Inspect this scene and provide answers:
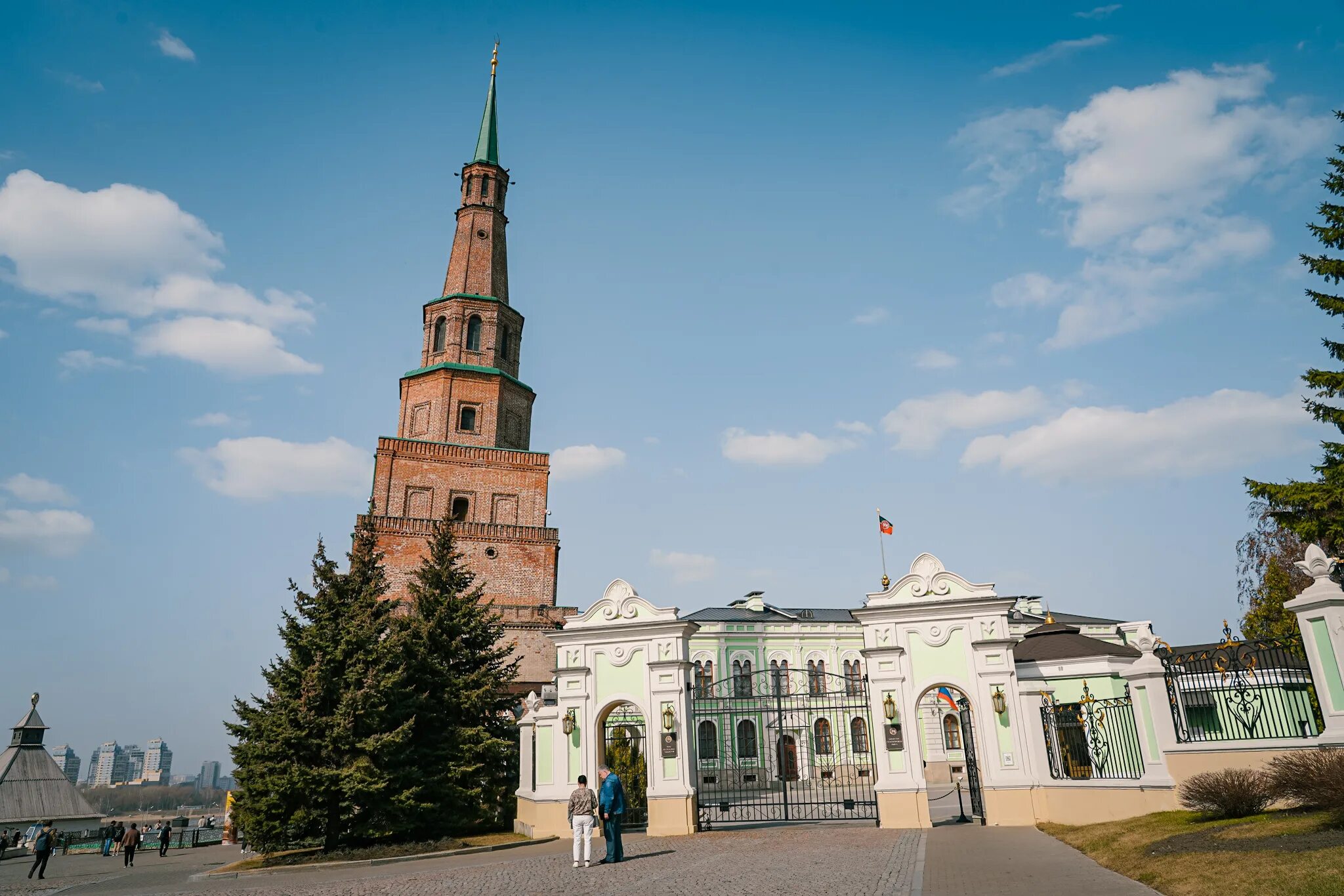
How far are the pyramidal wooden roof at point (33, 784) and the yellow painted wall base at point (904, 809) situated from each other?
111 ft

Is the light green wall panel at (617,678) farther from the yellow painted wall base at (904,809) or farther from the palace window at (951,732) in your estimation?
the palace window at (951,732)

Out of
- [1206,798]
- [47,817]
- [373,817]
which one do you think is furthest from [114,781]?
[1206,798]

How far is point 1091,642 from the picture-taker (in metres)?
22.2

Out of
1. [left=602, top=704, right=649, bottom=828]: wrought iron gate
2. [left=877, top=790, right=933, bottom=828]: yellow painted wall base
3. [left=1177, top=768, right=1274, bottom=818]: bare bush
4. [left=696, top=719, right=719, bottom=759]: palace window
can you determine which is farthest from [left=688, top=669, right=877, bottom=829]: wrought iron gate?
[left=1177, top=768, right=1274, bottom=818]: bare bush

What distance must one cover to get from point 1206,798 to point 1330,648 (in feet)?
8.84

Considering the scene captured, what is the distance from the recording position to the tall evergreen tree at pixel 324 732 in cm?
1644

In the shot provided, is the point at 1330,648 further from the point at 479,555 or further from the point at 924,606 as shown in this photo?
the point at 479,555

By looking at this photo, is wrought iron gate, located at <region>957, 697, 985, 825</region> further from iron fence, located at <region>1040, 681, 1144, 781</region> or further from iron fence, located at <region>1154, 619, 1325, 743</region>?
iron fence, located at <region>1154, 619, 1325, 743</region>

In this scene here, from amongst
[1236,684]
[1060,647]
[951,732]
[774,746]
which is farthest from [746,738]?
[1236,684]

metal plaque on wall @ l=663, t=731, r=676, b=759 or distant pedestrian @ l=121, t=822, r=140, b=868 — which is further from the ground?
metal plaque on wall @ l=663, t=731, r=676, b=759

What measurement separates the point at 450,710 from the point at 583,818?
8304 mm

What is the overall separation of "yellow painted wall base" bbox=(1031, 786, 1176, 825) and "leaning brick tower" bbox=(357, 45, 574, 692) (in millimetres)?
24021


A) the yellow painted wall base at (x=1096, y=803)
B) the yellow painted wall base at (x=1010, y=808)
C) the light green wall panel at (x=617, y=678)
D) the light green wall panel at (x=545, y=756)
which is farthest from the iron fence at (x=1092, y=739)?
the light green wall panel at (x=545, y=756)

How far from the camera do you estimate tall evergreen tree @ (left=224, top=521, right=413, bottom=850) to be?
53.9 ft
